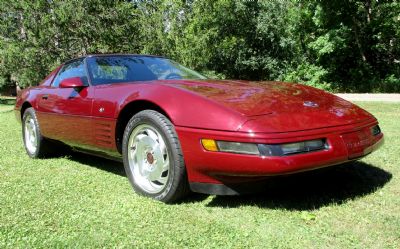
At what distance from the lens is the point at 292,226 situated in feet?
9.09

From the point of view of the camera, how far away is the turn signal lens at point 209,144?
2.89 meters

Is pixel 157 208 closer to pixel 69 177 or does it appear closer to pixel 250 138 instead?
pixel 250 138

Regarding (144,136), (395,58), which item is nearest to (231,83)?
(144,136)

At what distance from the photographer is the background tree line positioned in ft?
→ 44.7

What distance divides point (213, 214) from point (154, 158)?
2.26 ft

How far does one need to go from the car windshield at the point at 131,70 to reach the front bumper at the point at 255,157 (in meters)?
1.31

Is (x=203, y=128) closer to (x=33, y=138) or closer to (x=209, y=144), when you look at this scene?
(x=209, y=144)

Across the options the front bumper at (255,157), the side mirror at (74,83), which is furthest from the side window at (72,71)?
the front bumper at (255,157)

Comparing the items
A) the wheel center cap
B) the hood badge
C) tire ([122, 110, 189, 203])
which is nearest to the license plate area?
the hood badge

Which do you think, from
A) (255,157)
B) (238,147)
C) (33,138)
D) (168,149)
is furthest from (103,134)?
(33,138)

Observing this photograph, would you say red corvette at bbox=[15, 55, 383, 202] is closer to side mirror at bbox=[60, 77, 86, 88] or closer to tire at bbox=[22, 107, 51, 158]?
side mirror at bbox=[60, 77, 86, 88]

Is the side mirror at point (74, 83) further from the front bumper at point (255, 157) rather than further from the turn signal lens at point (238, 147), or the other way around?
the turn signal lens at point (238, 147)

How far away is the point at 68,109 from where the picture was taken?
4.32 meters

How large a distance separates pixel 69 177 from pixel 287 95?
230 centimetres
